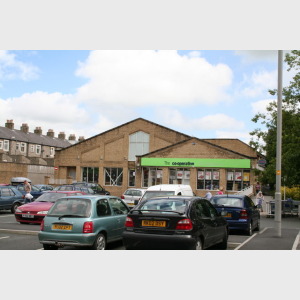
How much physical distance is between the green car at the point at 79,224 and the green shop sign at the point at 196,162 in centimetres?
3453

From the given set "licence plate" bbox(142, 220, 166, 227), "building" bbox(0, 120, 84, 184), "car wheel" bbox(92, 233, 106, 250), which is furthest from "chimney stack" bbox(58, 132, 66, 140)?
"licence plate" bbox(142, 220, 166, 227)

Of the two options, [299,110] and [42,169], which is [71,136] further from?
[299,110]

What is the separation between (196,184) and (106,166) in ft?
39.4

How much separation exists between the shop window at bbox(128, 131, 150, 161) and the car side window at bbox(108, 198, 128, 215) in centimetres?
3825

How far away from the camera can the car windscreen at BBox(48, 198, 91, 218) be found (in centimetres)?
1009

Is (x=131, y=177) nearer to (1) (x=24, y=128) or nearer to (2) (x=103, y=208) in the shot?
(1) (x=24, y=128)

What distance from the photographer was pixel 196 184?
150ft

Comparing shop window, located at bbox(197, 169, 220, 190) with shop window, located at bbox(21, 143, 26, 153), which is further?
shop window, located at bbox(21, 143, 26, 153)

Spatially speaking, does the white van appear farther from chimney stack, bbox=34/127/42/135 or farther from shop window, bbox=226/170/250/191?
chimney stack, bbox=34/127/42/135

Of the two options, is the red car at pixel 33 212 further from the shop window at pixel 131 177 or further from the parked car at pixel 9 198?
the shop window at pixel 131 177

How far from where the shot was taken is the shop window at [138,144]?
50.5 m

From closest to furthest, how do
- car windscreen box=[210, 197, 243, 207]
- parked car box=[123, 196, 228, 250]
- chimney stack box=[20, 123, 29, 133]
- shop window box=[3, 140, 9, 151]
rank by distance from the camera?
parked car box=[123, 196, 228, 250], car windscreen box=[210, 197, 243, 207], shop window box=[3, 140, 9, 151], chimney stack box=[20, 123, 29, 133]

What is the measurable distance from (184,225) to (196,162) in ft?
121

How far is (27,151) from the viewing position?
76.9 m
